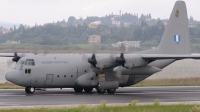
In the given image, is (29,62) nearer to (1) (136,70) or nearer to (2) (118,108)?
(1) (136,70)

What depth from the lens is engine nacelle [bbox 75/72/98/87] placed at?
3412cm

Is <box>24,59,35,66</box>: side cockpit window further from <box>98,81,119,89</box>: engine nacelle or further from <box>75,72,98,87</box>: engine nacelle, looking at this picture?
<box>98,81,119,89</box>: engine nacelle

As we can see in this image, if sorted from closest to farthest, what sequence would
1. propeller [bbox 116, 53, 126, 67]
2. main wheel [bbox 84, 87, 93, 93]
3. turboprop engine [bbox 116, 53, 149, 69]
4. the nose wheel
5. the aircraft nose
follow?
the aircraft nose → the nose wheel → turboprop engine [bbox 116, 53, 149, 69] → propeller [bbox 116, 53, 126, 67] → main wheel [bbox 84, 87, 93, 93]

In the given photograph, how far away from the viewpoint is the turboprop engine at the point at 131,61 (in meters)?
33.9

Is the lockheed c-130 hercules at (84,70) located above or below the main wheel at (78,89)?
above

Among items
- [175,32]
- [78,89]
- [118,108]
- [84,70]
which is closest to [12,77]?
[84,70]

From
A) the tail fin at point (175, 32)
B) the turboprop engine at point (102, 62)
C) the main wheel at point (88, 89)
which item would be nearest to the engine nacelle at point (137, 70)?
the turboprop engine at point (102, 62)

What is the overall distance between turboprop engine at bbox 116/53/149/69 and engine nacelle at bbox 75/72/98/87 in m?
2.18

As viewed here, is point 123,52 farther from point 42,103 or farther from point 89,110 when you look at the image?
point 89,110

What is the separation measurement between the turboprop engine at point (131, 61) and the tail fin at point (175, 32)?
4.82 meters

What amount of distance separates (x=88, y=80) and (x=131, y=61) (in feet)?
11.2

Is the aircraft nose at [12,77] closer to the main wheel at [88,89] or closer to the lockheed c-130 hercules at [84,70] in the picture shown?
the lockheed c-130 hercules at [84,70]

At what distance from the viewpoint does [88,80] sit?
34.3m

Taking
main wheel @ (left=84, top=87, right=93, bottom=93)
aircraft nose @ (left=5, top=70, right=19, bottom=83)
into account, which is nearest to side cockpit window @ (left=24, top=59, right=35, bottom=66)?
aircraft nose @ (left=5, top=70, right=19, bottom=83)
